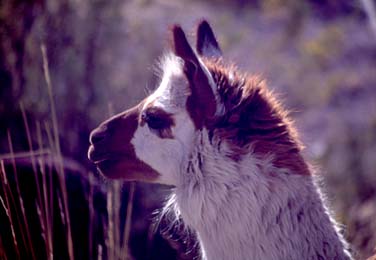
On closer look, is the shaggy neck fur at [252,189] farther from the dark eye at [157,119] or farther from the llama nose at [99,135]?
the llama nose at [99,135]

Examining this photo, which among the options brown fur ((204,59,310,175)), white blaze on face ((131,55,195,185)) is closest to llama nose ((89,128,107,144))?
white blaze on face ((131,55,195,185))

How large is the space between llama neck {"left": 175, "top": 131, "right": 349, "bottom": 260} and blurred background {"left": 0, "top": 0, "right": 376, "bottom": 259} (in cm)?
40

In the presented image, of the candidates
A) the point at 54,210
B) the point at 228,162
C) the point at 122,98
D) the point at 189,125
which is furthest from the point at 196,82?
the point at 122,98

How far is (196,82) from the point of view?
12.1ft

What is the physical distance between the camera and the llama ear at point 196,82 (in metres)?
3.60

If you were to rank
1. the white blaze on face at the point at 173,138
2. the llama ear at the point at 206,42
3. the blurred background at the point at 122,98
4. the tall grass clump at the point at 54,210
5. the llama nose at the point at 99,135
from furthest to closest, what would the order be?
the blurred background at the point at 122,98, the tall grass clump at the point at 54,210, the llama ear at the point at 206,42, the llama nose at the point at 99,135, the white blaze on face at the point at 173,138

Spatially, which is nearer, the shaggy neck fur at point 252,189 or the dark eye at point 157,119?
the shaggy neck fur at point 252,189

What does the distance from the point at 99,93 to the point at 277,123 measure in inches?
165

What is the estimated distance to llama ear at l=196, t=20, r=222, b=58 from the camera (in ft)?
14.1

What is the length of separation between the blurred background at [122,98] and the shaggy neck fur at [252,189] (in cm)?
38

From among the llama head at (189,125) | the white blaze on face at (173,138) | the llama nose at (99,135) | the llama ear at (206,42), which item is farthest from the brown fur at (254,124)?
the llama nose at (99,135)

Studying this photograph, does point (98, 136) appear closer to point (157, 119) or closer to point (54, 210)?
point (157, 119)

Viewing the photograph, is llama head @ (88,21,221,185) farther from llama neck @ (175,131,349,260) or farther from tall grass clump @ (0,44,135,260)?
tall grass clump @ (0,44,135,260)

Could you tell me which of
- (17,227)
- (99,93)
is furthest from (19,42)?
(17,227)
